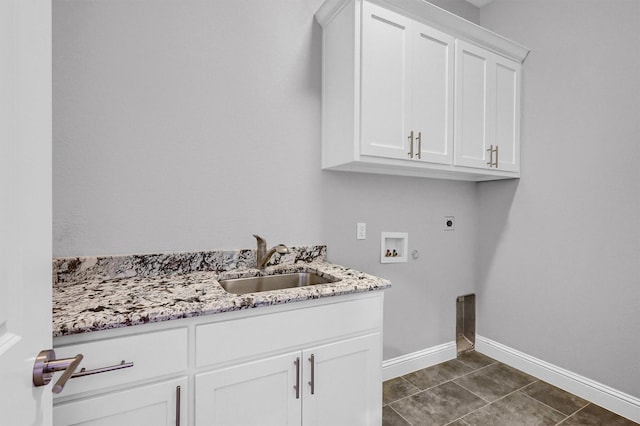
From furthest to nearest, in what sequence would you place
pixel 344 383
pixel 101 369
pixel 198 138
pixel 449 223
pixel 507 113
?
pixel 449 223 → pixel 507 113 → pixel 198 138 → pixel 344 383 → pixel 101 369

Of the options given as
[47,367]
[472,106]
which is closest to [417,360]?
[472,106]

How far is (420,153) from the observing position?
1826mm

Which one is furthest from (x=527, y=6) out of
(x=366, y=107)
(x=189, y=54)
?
(x=189, y=54)

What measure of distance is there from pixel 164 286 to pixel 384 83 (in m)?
1.50

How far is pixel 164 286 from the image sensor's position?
133 cm

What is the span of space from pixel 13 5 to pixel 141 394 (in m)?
1.05

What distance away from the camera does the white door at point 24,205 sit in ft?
1.55

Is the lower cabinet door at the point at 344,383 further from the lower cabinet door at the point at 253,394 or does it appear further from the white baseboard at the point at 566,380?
the white baseboard at the point at 566,380

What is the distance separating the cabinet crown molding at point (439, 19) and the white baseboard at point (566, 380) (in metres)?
2.25

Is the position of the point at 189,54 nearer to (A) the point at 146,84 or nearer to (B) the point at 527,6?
(A) the point at 146,84

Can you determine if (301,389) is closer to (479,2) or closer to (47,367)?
(47,367)

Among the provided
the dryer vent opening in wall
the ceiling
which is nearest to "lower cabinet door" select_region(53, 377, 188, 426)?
the dryer vent opening in wall

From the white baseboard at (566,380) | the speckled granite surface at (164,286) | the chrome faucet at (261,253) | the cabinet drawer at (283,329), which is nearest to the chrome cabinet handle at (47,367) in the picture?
the speckled granite surface at (164,286)

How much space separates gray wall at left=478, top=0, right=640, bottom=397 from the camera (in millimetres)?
1834
